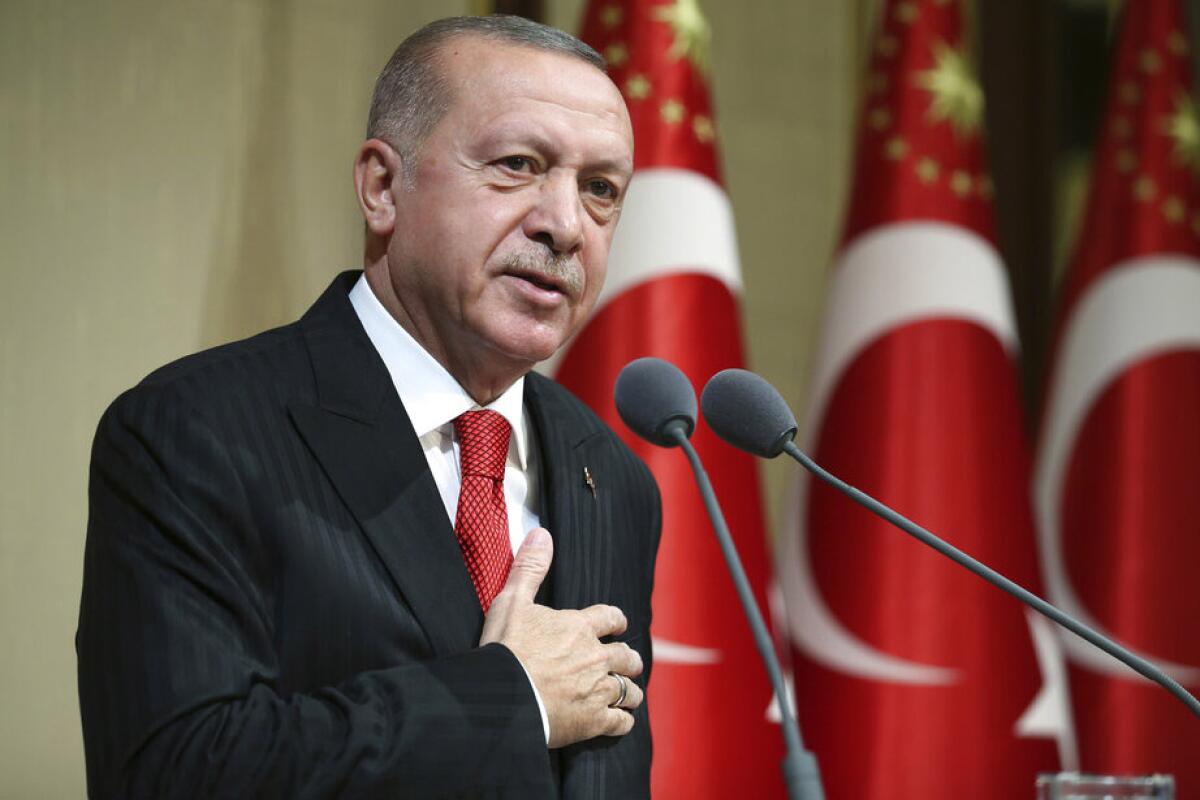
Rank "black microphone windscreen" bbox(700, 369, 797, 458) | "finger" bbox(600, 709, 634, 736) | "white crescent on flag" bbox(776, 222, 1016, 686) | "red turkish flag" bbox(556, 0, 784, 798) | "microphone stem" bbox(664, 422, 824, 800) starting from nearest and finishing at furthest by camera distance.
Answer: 1. "microphone stem" bbox(664, 422, 824, 800)
2. "black microphone windscreen" bbox(700, 369, 797, 458)
3. "finger" bbox(600, 709, 634, 736)
4. "red turkish flag" bbox(556, 0, 784, 798)
5. "white crescent on flag" bbox(776, 222, 1016, 686)

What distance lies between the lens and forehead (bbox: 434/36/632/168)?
1.65m

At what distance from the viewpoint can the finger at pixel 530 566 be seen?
5.02 ft

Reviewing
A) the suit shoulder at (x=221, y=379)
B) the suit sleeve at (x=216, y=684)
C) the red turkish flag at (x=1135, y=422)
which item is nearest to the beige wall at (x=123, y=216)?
the suit shoulder at (x=221, y=379)

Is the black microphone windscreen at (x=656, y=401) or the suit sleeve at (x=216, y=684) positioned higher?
the black microphone windscreen at (x=656, y=401)

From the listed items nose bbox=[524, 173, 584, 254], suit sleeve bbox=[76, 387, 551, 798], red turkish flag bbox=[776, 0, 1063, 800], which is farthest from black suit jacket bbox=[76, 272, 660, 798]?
red turkish flag bbox=[776, 0, 1063, 800]

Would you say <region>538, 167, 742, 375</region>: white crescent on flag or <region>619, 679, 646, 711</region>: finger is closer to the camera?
<region>619, 679, 646, 711</region>: finger

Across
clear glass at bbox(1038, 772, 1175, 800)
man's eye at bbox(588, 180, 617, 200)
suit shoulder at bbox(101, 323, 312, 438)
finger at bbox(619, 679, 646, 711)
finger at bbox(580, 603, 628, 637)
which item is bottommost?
clear glass at bbox(1038, 772, 1175, 800)

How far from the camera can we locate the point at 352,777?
132 centimetres

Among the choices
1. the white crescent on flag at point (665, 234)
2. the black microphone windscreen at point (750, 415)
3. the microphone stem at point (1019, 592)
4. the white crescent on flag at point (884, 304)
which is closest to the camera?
the microphone stem at point (1019, 592)

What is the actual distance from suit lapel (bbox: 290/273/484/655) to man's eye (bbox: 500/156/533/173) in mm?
291

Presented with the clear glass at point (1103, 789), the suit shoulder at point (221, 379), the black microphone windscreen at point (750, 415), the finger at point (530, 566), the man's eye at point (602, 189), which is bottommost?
the clear glass at point (1103, 789)

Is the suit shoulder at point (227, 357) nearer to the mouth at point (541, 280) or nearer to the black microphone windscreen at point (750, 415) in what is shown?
the mouth at point (541, 280)

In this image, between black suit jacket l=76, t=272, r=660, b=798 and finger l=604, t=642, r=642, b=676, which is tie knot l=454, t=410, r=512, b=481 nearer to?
black suit jacket l=76, t=272, r=660, b=798

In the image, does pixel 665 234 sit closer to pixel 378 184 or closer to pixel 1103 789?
pixel 378 184
